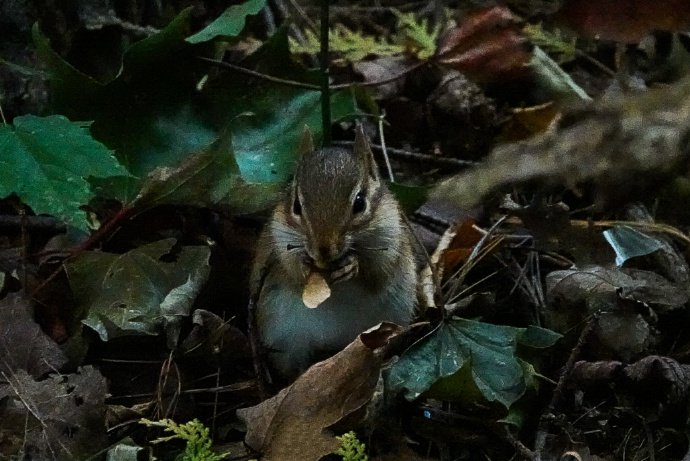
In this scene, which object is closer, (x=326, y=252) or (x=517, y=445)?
(x=517, y=445)

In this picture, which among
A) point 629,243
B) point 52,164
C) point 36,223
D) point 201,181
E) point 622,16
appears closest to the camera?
point 622,16

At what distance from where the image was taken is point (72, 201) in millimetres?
1710

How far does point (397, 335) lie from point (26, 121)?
0.93m

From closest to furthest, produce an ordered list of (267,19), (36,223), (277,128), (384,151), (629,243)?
1. (629,243)
2. (36,223)
3. (277,128)
4. (384,151)
5. (267,19)

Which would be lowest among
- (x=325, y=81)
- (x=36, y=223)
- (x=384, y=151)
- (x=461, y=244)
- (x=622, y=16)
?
(x=461, y=244)

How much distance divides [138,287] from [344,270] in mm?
492

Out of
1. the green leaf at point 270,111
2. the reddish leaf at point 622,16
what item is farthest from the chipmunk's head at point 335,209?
the reddish leaf at point 622,16

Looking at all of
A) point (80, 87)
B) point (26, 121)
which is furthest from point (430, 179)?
point (26, 121)

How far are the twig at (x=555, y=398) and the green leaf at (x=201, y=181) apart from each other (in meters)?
0.92

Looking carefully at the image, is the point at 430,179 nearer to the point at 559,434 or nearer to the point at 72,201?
the point at 559,434

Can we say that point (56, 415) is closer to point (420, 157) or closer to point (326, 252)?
point (326, 252)

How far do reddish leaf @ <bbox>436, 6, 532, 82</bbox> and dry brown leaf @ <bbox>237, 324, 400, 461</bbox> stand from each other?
4.49 feet

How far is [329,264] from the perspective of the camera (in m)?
1.92

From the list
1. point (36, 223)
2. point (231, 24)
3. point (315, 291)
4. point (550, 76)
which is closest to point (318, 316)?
point (315, 291)
